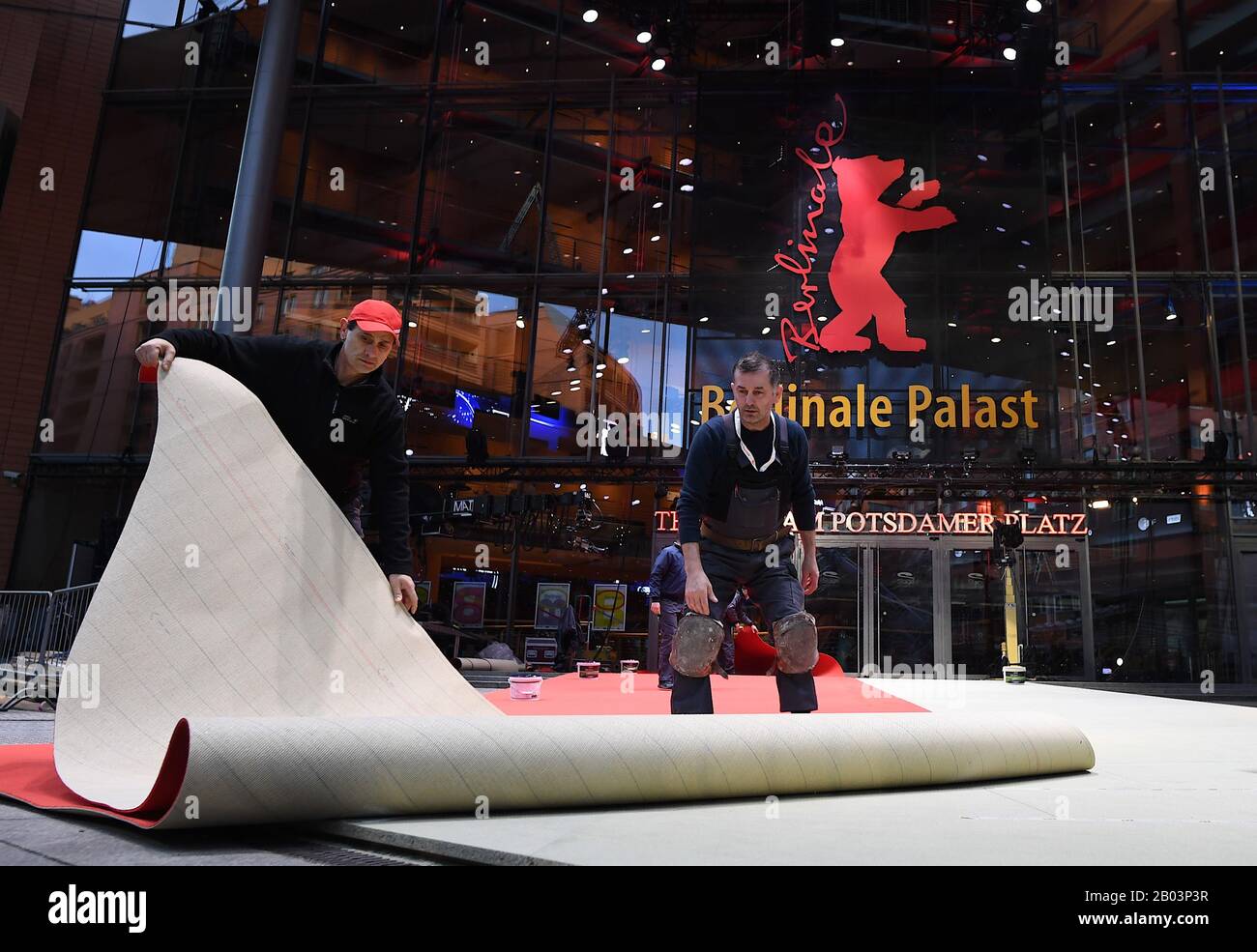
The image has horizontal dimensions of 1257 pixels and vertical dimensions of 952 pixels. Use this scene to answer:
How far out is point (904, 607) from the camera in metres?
13.2

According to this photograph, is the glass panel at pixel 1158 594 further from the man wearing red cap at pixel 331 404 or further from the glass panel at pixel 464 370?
the man wearing red cap at pixel 331 404

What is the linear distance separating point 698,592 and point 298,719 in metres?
1.75

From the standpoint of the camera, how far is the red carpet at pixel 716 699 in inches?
207

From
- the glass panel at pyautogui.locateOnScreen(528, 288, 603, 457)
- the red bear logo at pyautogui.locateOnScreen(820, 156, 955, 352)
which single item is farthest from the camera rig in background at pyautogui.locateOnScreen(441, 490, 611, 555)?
the red bear logo at pyautogui.locateOnScreen(820, 156, 955, 352)

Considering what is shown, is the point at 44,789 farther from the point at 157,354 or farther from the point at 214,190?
the point at 214,190

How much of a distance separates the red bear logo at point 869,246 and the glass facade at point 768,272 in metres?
0.06

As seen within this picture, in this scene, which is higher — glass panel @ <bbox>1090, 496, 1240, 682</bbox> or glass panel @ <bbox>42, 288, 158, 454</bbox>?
glass panel @ <bbox>42, 288, 158, 454</bbox>

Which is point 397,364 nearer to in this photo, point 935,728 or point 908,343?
point 908,343

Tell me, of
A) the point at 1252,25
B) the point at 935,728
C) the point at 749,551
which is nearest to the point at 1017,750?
the point at 935,728

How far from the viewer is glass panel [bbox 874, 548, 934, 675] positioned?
13109 millimetres

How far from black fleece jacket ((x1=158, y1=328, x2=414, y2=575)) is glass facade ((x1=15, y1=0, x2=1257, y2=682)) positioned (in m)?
10.1

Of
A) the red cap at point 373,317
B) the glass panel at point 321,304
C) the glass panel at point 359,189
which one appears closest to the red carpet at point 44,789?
the red cap at point 373,317

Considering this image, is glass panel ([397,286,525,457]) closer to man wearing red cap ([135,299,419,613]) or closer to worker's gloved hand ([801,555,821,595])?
worker's gloved hand ([801,555,821,595])
